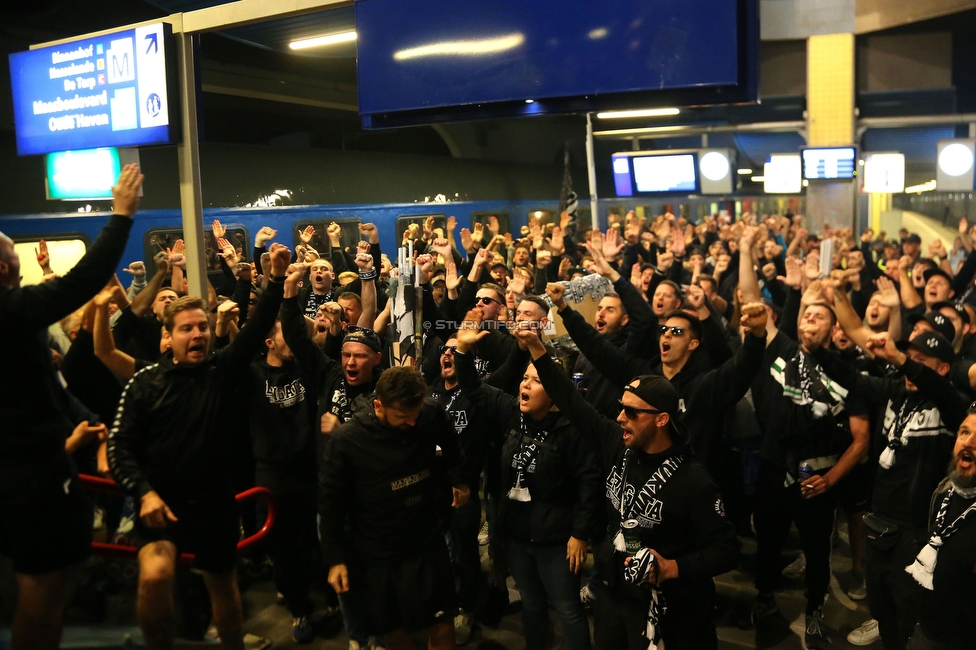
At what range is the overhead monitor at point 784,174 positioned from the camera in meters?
16.6

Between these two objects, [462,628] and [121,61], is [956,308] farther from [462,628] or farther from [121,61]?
[121,61]

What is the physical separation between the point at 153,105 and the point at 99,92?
490 mm

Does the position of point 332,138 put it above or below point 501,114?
above

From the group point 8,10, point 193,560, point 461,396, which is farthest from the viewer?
point 8,10

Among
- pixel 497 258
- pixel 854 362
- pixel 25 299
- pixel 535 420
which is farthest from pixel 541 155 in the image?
pixel 25 299

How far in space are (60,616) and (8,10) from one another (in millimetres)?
9751

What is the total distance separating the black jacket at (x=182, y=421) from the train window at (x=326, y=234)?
7720 mm

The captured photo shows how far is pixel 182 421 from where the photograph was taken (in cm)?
378

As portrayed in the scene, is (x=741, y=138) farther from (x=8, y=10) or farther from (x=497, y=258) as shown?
(x=8, y=10)

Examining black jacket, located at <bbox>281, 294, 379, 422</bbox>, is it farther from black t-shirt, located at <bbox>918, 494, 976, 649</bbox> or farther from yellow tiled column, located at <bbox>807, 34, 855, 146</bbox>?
yellow tiled column, located at <bbox>807, 34, 855, 146</bbox>

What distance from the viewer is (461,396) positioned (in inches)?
198

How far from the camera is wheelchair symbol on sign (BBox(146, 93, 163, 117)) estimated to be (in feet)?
17.9

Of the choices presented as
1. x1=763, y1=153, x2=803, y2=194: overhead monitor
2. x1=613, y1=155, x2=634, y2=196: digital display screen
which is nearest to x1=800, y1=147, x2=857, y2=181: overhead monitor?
x1=763, y1=153, x2=803, y2=194: overhead monitor

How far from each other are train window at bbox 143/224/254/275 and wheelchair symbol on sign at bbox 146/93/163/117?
12.4 ft
